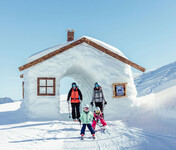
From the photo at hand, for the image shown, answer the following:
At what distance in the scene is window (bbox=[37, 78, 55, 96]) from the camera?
1003 cm

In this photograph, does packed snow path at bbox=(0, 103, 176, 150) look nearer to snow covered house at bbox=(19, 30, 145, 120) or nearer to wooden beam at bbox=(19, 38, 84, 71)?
snow covered house at bbox=(19, 30, 145, 120)

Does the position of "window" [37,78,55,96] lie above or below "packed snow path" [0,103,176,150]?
above

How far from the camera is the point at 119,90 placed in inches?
421

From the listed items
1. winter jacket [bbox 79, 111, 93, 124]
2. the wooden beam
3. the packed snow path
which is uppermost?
the wooden beam

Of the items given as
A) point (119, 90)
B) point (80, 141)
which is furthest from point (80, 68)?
point (80, 141)

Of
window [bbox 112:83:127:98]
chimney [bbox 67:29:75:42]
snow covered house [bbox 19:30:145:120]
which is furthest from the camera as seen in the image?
chimney [bbox 67:29:75:42]

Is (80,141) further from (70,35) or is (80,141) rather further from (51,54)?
(70,35)

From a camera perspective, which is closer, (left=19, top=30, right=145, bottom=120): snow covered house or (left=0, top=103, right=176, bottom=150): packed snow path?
(left=0, top=103, right=176, bottom=150): packed snow path

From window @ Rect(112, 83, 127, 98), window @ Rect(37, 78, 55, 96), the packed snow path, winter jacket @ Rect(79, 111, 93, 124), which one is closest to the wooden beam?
window @ Rect(37, 78, 55, 96)

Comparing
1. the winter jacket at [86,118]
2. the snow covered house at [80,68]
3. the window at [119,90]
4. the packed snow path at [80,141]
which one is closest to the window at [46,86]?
the snow covered house at [80,68]

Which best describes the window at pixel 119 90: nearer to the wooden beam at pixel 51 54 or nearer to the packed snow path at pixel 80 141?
the wooden beam at pixel 51 54

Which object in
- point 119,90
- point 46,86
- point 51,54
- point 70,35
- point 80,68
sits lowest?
point 119,90

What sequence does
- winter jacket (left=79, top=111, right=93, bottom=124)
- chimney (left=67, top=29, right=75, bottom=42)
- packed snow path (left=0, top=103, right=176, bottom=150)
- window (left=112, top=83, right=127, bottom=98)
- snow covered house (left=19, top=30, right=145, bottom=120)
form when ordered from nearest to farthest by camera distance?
1. packed snow path (left=0, top=103, right=176, bottom=150)
2. winter jacket (left=79, top=111, right=93, bottom=124)
3. snow covered house (left=19, top=30, right=145, bottom=120)
4. window (left=112, top=83, right=127, bottom=98)
5. chimney (left=67, top=29, right=75, bottom=42)

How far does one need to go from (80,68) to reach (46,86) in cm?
219
